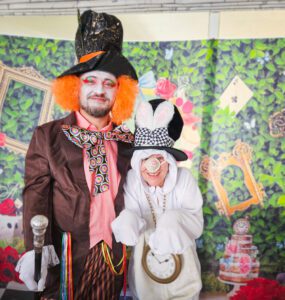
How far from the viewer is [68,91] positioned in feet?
6.03

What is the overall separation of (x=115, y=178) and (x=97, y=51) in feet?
2.11

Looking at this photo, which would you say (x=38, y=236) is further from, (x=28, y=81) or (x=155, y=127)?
(x=28, y=81)

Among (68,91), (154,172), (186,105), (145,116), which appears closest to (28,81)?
(68,91)

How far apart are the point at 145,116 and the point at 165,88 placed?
0.90m

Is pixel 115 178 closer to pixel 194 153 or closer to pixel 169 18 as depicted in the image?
pixel 194 153

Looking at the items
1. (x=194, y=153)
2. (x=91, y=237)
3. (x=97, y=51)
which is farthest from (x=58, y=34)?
(x=91, y=237)

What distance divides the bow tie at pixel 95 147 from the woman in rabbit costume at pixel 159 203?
136 mm

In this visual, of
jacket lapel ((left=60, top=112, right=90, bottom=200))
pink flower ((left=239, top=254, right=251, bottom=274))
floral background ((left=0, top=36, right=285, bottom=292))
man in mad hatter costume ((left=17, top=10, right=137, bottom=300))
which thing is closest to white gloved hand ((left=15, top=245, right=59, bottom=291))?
man in mad hatter costume ((left=17, top=10, right=137, bottom=300))

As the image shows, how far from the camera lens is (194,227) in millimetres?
1673

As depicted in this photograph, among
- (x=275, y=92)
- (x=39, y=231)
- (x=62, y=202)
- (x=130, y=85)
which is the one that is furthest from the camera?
(x=275, y=92)

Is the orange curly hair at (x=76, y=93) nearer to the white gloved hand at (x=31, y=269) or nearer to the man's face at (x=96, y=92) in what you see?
the man's face at (x=96, y=92)

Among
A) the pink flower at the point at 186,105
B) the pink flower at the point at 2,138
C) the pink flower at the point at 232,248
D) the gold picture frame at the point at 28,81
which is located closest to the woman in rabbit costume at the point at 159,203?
the pink flower at the point at 186,105

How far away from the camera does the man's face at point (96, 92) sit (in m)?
1.76

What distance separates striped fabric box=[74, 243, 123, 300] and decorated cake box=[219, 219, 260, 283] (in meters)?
1.06
